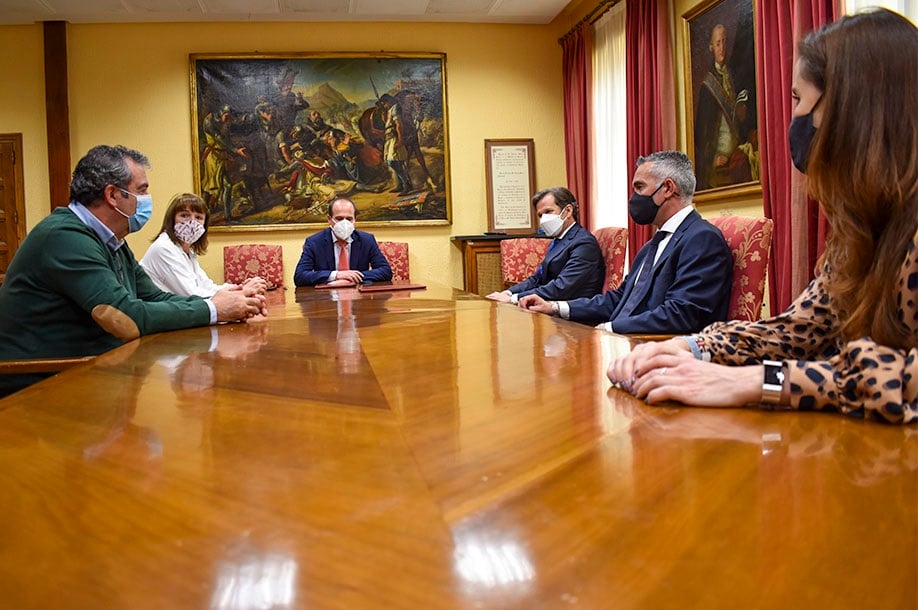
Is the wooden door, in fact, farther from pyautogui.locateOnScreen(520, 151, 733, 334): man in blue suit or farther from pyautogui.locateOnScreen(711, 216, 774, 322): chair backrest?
pyautogui.locateOnScreen(711, 216, 774, 322): chair backrest

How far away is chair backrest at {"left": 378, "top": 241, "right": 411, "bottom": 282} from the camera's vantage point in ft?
23.2

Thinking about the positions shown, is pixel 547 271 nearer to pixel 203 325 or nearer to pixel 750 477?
pixel 203 325

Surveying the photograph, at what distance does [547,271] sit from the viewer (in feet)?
15.0

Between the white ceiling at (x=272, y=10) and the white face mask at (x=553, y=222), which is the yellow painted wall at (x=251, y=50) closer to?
the white ceiling at (x=272, y=10)

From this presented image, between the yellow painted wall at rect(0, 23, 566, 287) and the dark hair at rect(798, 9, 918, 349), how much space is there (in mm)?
6399

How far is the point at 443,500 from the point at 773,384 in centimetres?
59

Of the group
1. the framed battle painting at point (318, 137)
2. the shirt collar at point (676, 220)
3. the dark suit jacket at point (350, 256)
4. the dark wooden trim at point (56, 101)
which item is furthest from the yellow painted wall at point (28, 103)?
the shirt collar at point (676, 220)

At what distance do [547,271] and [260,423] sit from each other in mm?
3787

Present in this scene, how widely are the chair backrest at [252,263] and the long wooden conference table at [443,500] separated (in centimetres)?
605

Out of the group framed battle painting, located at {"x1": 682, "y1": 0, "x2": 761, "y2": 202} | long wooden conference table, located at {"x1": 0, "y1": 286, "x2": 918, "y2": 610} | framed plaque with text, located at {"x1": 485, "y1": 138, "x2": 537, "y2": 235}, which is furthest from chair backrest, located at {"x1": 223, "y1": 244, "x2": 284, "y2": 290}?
long wooden conference table, located at {"x1": 0, "y1": 286, "x2": 918, "y2": 610}

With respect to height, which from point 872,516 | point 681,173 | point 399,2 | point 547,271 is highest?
point 399,2

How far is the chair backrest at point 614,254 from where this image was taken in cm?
433

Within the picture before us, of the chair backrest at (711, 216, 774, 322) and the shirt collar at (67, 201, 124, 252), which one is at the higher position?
the shirt collar at (67, 201, 124, 252)

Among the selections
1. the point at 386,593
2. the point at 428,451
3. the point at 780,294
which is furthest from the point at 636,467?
the point at 780,294
